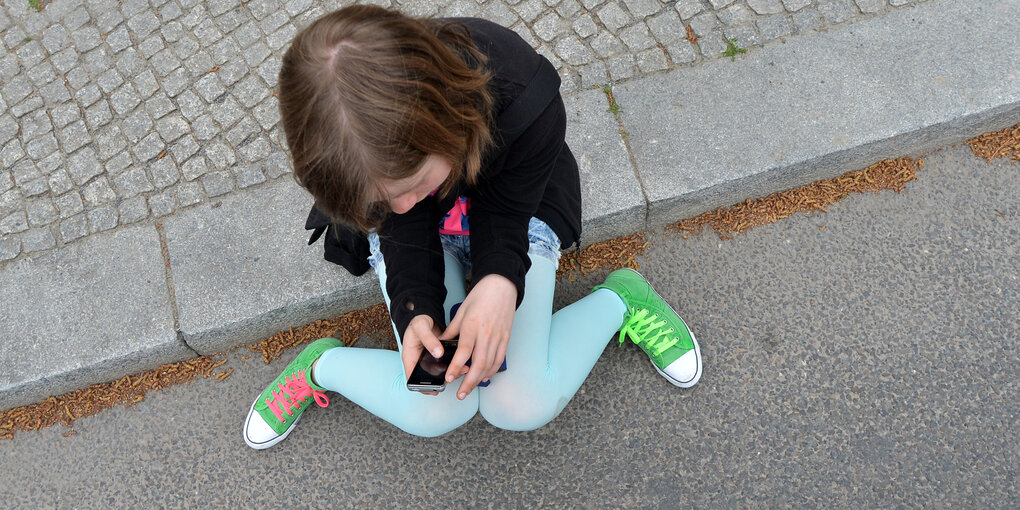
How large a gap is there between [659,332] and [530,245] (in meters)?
0.65

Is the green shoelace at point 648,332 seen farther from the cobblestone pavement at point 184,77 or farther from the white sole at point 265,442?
the white sole at point 265,442

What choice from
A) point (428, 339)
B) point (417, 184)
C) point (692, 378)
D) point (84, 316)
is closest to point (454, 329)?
point (428, 339)

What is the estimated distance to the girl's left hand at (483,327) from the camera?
1777 mm

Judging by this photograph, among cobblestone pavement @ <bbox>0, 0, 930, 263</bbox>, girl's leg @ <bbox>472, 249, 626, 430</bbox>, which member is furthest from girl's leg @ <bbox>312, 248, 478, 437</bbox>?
cobblestone pavement @ <bbox>0, 0, 930, 263</bbox>

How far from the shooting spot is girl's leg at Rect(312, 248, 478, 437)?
6.88 feet

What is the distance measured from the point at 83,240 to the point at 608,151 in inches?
88.5

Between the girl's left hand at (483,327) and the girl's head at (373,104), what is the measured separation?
0.47m

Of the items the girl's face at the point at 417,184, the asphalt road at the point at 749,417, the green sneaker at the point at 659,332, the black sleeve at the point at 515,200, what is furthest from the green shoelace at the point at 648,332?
the girl's face at the point at 417,184

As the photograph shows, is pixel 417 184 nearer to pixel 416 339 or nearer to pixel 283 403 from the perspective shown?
pixel 416 339

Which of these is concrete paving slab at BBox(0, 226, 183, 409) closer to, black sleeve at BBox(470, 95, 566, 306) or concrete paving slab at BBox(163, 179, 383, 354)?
concrete paving slab at BBox(163, 179, 383, 354)

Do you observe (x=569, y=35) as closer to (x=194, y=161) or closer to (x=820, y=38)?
(x=820, y=38)

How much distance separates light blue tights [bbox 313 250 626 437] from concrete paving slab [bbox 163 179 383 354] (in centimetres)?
31

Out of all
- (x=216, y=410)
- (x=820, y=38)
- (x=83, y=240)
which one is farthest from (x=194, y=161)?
(x=820, y=38)

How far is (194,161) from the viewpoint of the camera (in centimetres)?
273
